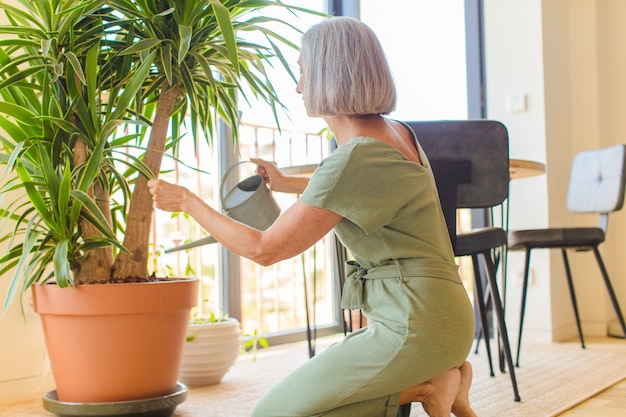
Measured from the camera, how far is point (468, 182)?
7.61ft

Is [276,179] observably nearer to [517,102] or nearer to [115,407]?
[115,407]

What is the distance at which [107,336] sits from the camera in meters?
1.92

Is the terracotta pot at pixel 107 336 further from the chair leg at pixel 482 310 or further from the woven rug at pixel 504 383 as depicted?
the chair leg at pixel 482 310

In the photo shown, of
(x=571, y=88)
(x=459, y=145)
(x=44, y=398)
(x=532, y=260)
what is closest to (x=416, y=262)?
(x=459, y=145)

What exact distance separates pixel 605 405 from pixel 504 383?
1.36ft

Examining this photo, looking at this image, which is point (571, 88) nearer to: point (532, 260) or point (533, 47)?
point (533, 47)

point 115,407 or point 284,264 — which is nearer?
point 115,407

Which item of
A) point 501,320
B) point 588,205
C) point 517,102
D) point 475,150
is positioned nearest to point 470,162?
point 475,150

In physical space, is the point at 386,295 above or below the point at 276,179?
below

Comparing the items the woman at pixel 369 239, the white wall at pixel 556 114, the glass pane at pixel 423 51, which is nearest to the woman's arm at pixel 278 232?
the woman at pixel 369 239

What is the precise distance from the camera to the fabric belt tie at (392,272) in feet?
5.04

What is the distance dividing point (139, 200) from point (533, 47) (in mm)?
2671

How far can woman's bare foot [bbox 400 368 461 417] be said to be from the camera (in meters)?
1.60

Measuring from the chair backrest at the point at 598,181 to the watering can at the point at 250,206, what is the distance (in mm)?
2267
